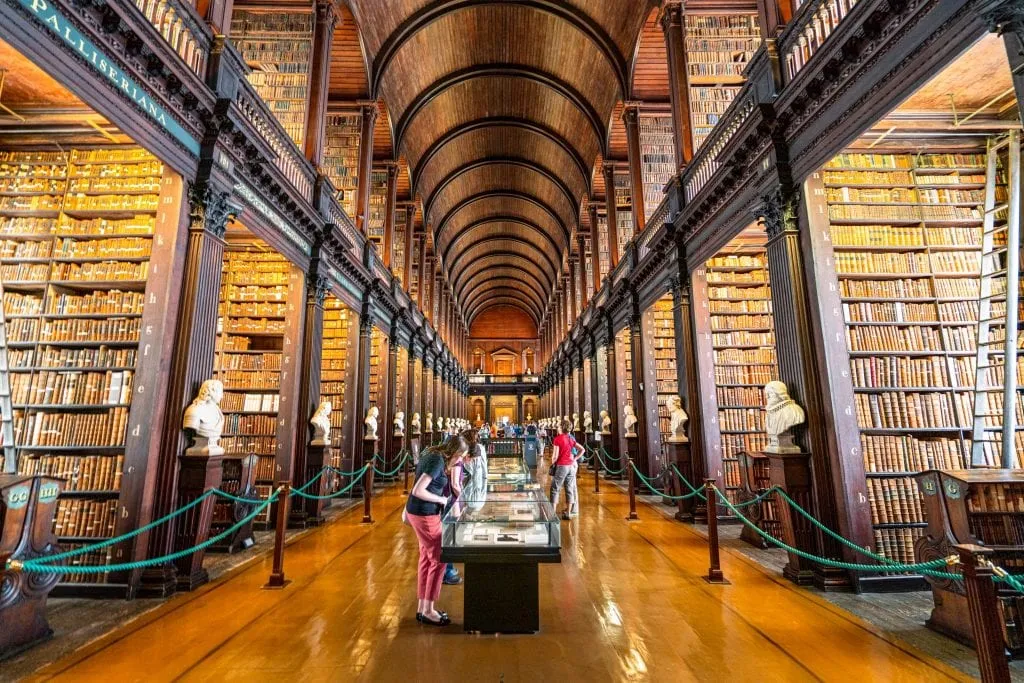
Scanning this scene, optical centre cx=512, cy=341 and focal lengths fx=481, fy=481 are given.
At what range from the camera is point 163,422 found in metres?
3.71

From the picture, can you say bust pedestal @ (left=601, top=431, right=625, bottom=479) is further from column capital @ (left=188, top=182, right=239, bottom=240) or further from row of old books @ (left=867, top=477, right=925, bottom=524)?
column capital @ (left=188, top=182, right=239, bottom=240)

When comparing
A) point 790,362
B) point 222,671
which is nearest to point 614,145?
point 790,362

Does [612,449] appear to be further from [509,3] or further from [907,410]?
[509,3]

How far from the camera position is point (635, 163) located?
9.25 m

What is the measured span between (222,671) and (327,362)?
670 cm

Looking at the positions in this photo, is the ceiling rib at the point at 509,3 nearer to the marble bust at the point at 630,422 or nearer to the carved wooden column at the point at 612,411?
the carved wooden column at the point at 612,411

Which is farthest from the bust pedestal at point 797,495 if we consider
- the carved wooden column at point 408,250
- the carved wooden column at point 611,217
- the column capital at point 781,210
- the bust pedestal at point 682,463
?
the carved wooden column at point 408,250

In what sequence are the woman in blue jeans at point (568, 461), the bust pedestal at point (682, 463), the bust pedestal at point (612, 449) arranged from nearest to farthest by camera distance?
the woman in blue jeans at point (568, 461), the bust pedestal at point (682, 463), the bust pedestal at point (612, 449)

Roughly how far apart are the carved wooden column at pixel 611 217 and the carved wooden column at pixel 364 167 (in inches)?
211

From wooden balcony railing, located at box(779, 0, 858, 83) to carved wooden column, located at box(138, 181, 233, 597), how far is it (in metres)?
5.01

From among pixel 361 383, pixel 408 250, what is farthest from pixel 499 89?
pixel 361 383

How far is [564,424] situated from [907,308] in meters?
3.55

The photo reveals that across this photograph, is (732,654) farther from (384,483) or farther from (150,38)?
(384,483)

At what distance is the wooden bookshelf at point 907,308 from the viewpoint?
152 inches
